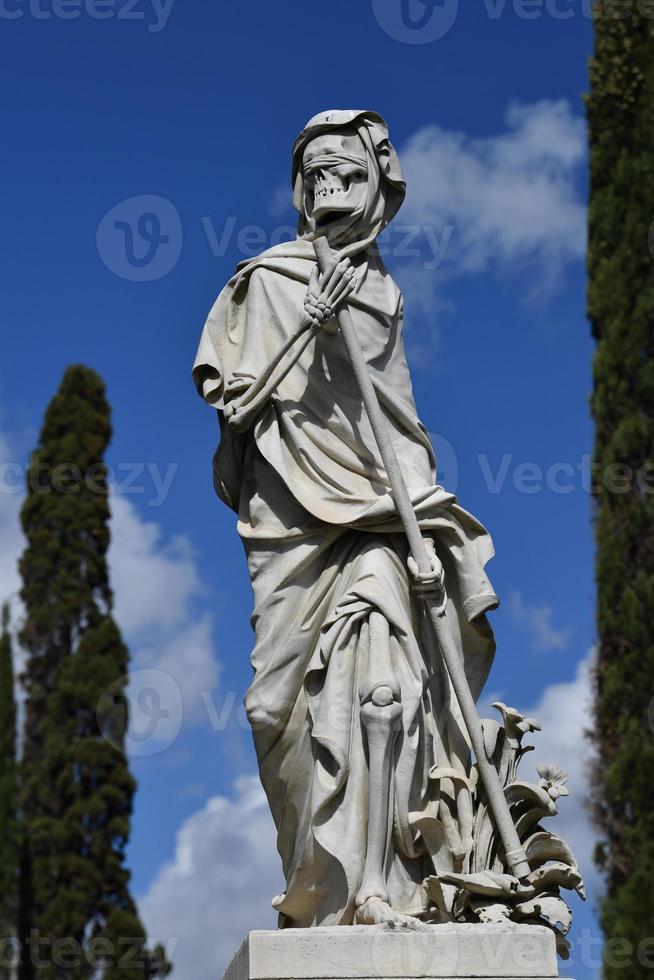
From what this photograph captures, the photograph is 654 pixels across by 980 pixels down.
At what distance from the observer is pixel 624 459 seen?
18.8 metres

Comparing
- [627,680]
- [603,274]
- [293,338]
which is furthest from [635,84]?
[293,338]

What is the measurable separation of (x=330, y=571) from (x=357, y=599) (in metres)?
0.28

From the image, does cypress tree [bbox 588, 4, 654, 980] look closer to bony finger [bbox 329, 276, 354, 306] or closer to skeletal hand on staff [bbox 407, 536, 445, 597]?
skeletal hand on staff [bbox 407, 536, 445, 597]

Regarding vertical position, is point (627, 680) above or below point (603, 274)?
below

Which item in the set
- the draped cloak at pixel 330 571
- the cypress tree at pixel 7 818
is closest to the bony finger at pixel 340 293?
the draped cloak at pixel 330 571

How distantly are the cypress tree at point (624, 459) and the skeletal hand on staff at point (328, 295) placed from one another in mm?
11113

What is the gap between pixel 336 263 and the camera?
6.89m

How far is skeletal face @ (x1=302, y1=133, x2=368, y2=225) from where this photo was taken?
720cm

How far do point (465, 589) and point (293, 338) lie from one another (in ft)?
4.34

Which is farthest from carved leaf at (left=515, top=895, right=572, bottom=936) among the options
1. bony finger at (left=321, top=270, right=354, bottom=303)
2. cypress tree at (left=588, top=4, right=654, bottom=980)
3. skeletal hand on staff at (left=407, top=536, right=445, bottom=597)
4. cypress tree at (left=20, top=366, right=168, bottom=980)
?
cypress tree at (left=20, top=366, right=168, bottom=980)

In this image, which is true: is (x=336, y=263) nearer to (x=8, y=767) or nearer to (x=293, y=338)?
(x=293, y=338)

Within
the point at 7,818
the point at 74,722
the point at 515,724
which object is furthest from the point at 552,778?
the point at 7,818

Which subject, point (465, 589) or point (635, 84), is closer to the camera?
point (465, 589)

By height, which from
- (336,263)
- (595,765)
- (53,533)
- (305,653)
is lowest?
(305,653)
